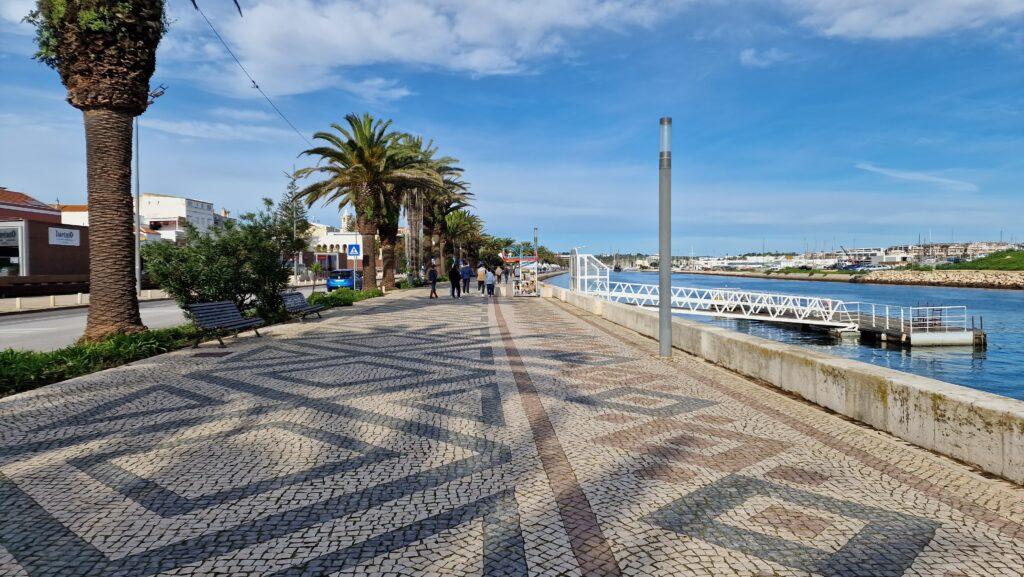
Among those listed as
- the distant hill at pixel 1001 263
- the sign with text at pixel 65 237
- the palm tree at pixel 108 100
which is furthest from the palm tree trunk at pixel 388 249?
the distant hill at pixel 1001 263

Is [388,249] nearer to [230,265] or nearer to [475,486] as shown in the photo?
[230,265]

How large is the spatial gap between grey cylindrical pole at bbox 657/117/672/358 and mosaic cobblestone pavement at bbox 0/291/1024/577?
1.87m

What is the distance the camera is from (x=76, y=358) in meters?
7.80

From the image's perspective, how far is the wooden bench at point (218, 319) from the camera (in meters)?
9.62

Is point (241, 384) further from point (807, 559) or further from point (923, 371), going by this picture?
point (923, 371)

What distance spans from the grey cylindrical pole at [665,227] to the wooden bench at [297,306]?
924 centimetres

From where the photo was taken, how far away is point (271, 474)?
385 cm

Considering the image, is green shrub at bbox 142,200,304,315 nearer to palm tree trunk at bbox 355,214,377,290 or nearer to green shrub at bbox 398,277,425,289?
palm tree trunk at bbox 355,214,377,290

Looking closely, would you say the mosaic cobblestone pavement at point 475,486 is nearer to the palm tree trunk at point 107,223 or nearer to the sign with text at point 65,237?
the palm tree trunk at point 107,223

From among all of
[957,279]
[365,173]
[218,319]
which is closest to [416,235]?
[365,173]

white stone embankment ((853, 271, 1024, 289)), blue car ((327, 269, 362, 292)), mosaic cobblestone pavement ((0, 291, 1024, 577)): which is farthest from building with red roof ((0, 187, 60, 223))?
white stone embankment ((853, 271, 1024, 289))

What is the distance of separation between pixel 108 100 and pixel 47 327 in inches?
362

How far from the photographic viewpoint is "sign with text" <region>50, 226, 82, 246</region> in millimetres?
29275

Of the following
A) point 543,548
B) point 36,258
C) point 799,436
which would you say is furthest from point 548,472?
point 36,258
